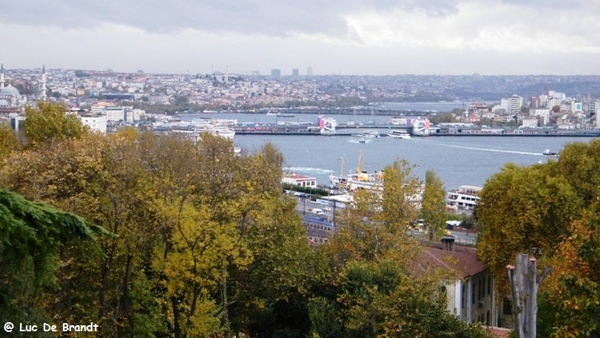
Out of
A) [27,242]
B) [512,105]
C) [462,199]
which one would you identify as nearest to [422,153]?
[462,199]

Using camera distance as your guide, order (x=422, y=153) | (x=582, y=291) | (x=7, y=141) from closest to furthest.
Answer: (x=582, y=291) < (x=7, y=141) < (x=422, y=153)

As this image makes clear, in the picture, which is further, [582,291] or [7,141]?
[7,141]

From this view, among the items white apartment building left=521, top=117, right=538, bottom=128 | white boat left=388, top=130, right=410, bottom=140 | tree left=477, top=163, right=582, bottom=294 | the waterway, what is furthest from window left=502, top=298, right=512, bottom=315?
white apartment building left=521, top=117, right=538, bottom=128

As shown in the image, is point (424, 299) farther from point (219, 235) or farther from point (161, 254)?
point (161, 254)

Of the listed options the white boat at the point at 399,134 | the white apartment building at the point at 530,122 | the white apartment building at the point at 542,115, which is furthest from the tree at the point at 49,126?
the white apartment building at the point at 542,115

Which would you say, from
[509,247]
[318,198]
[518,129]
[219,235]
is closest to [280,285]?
[219,235]

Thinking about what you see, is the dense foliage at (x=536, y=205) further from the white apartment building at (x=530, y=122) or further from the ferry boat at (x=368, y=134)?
the white apartment building at (x=530, y=122)

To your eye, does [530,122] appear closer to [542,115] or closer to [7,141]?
[542,115]
